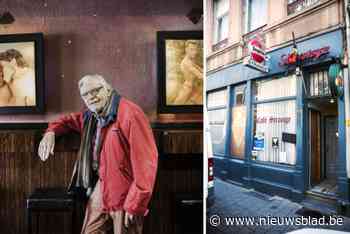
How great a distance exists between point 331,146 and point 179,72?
1059 millimetres

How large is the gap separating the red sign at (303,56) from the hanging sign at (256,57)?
0.33ft

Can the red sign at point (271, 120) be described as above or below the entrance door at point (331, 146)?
above

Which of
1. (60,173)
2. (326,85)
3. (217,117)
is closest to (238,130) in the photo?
(217,117)

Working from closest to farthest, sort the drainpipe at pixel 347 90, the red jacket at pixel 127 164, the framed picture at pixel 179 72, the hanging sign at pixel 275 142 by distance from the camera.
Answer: the drainpipe at pixel 347 90
the hanging sign at pixel 275 142
the red jacket at pixel 127 164
the framed picture at pixel 179 72

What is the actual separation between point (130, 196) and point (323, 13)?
5.19ft

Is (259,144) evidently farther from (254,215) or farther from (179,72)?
(179,72)

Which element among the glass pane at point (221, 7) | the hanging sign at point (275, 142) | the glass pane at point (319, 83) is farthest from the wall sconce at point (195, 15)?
the hanging sign at point (275, 142)

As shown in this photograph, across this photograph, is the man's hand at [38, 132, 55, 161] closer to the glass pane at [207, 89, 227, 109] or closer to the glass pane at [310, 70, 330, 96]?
the glass pane at [207, 89, 227, 109]

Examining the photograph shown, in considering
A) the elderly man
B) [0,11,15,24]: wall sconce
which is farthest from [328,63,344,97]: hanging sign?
[0,11,15,24]: wall sconce

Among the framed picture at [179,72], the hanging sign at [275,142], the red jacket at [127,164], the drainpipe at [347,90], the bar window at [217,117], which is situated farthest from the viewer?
the framed picture at [179,72]

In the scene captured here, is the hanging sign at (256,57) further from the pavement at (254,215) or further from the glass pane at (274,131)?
the pavement at (254,215)

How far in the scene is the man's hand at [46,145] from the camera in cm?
219

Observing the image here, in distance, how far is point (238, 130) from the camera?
1.88 m

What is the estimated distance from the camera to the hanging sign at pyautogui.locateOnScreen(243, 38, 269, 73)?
6.04 feet
